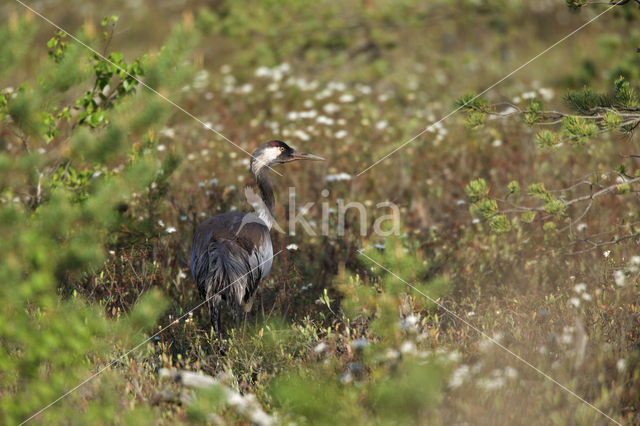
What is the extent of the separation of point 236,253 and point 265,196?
2.93 ft

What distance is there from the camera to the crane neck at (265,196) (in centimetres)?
539

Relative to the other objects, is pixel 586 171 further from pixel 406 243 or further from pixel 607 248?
pixel 406 243

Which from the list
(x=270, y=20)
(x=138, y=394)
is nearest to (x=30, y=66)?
(x=270, y=20)

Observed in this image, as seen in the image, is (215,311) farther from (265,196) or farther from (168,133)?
(168,133)

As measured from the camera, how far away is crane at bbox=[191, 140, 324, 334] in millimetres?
4438

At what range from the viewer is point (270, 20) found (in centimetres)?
955

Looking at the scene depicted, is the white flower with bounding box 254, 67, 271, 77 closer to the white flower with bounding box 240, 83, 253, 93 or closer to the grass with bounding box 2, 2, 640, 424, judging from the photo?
the grass with bounding box 2, 2, 640, 424

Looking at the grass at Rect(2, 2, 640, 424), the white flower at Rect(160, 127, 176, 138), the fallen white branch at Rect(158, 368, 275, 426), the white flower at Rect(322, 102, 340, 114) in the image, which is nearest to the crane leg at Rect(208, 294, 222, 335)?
the grass at Rect(2, 2, 640, 424)

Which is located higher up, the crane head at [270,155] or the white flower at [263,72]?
the crane head at [270,155]

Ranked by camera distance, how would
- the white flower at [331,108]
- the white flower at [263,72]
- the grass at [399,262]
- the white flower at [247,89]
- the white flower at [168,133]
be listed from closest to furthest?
the grass at [399,262] → the white flower at [168,133] → the white flower at [331,108] → the white flower at [247,89] → the white flower at [263,72]

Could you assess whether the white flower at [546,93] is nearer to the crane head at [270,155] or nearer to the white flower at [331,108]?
the white flower at [331,108]

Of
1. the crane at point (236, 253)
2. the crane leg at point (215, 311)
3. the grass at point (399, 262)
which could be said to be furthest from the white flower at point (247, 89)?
the crane leg at point (215, 311)

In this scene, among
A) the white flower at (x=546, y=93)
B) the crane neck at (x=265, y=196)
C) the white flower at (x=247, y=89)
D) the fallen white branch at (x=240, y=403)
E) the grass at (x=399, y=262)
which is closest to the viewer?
the fallen white branch at (x=240, y=403)

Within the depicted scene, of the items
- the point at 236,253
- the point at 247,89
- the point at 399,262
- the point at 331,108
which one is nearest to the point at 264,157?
the point at 236,253
